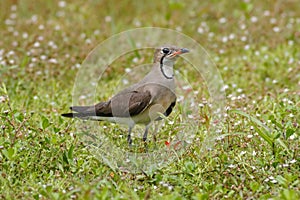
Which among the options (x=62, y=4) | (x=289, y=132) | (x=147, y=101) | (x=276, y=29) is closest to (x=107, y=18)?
(x=62, y=4)

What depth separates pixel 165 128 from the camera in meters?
6.09

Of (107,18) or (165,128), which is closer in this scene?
(165,128)

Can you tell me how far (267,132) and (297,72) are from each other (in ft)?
9.35

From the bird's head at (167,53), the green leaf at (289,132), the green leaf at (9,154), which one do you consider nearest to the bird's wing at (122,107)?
the bird's head at (167,53)

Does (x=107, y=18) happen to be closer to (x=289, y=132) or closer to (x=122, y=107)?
(x=122, y=107)

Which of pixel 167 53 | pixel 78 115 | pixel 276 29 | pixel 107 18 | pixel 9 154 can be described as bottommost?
pixel 9 154

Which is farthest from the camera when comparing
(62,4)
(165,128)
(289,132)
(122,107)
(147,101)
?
(62,4)

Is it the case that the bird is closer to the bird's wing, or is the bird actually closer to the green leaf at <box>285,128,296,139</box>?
the bird's wing

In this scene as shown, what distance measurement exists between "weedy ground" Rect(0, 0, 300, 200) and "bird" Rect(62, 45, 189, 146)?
8.7 inches

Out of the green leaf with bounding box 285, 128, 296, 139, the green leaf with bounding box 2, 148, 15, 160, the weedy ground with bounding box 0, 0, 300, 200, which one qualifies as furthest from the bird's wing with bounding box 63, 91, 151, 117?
the green leaf with bounding box 285, 128, 296, 139

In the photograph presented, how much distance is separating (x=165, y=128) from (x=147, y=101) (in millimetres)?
541

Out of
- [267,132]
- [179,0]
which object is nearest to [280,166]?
[267,132]

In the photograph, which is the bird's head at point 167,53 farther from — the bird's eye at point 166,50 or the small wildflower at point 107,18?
the small wildflower at point 107,18

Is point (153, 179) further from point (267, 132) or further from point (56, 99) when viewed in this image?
point (56, 99)
